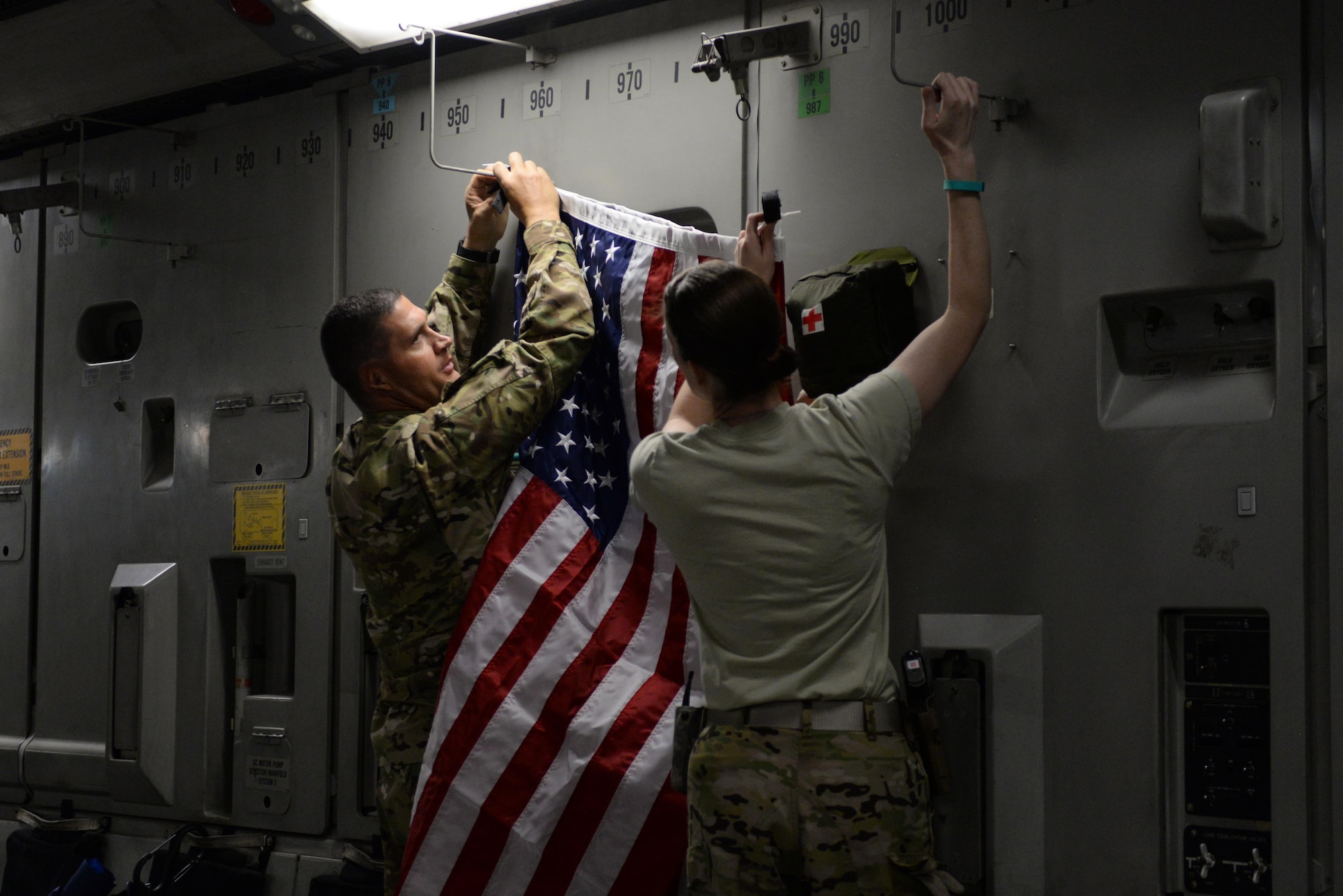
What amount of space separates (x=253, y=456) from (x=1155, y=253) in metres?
2.61

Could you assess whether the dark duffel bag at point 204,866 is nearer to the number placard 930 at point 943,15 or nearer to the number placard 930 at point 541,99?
the number placard 930 at point 541,99

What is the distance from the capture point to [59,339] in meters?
4.35

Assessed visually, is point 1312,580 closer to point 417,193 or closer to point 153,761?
point 417,193

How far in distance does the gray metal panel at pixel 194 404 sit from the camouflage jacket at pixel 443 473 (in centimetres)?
72

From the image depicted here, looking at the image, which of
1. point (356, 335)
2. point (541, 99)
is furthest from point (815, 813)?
point (541, 99)

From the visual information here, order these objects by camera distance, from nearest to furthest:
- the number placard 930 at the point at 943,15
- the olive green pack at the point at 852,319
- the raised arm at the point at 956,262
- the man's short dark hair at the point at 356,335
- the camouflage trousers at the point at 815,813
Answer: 1. the camouflage trousers at the point at 815,813
2. the raised arm at the point at 956,262
3. the olive green pack at the point at 852,319
4. the number placard 930 at the point at 943,15
5. the man's short dark hair at the point at 356,335

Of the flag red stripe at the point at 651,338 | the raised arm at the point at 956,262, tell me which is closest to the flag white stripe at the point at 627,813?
the flag red stripe at the point at 651,338

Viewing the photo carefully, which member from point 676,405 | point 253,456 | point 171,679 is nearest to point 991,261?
point 676,405

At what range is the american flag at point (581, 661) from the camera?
8.76 feet

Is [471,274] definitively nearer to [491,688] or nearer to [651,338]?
[651,338]

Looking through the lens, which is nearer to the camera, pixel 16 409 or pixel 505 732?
pixel 505 732

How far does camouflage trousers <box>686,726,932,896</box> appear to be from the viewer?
6.86ft

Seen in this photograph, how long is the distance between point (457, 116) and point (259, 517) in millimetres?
1327

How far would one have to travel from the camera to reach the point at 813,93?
2912mm
